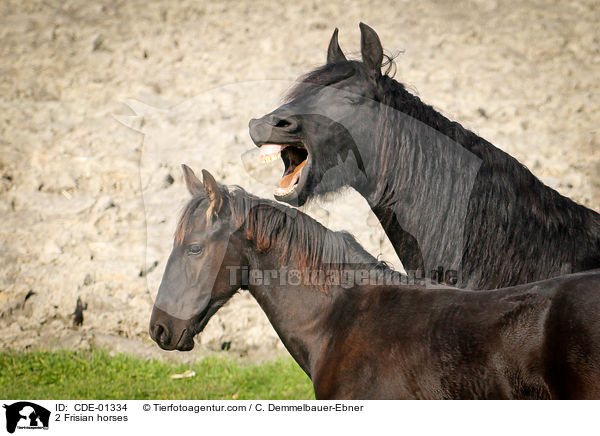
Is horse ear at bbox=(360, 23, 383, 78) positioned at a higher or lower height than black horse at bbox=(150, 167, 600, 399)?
higher

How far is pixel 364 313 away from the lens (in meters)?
3.41

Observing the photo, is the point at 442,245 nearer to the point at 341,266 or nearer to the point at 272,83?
the point at 341,266

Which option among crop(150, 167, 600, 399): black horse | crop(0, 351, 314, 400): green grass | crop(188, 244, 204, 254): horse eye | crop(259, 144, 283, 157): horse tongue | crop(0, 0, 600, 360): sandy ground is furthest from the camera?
crop(0, 0, 600, 360): sandy ground

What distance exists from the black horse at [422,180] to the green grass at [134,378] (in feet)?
8.75

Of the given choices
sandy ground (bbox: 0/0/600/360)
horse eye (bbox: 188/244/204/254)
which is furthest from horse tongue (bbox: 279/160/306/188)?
sandy ground (bbox: 0/0/600/360)

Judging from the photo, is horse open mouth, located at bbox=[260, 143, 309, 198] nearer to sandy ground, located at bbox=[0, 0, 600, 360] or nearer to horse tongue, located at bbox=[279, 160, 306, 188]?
horse tongue, located at bbox=[279, 160, 306, 188]

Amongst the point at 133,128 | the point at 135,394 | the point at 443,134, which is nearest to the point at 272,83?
the point at 133,128

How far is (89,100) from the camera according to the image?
795 cm
